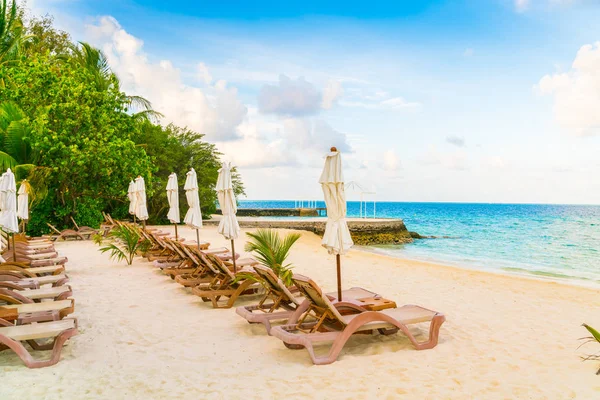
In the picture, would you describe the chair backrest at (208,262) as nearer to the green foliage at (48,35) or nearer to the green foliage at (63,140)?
the green foliage at (63,140)

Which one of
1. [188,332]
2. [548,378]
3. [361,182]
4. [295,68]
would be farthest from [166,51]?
[548,378]

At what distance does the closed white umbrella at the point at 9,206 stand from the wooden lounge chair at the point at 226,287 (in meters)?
3.42

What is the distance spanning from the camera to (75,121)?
17781 mm

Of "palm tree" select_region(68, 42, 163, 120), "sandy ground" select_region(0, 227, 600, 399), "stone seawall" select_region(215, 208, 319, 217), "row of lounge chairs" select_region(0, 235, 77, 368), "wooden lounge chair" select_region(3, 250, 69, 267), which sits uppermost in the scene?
"palm tree" select_region(68, 42, 163, 120)

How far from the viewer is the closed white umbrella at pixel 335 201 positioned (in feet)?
17.3

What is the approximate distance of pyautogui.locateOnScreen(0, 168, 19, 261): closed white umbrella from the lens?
823cm

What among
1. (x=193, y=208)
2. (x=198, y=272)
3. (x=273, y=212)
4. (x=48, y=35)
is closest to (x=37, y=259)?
(x=193, y=208)

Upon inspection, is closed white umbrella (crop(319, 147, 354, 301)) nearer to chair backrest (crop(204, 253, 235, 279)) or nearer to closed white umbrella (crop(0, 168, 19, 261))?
chair backrest (crop(204, 253, 235, 279))

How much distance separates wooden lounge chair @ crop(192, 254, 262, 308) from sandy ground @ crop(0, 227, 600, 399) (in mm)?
201

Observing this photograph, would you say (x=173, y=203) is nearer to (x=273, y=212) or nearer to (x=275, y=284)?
(x=275, y=284)

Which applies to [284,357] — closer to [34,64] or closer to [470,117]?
[34,64]

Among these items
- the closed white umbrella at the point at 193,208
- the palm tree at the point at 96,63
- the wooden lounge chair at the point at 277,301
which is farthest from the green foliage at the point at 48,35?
the wooden lounge chair at the point at 277,301

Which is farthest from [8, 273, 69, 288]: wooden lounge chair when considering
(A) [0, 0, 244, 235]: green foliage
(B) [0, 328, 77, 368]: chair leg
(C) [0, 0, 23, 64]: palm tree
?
(A) [0, 0, 244, 235]: green foliage

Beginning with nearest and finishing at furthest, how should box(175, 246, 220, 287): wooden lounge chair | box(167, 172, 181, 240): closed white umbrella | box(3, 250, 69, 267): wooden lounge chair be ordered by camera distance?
box(175, 246, 220, 287): wooden lounge chair
box(3, 250, 69, 267): wooden lounge chair
box(167, 172, 181, 240): closed white umbrella
